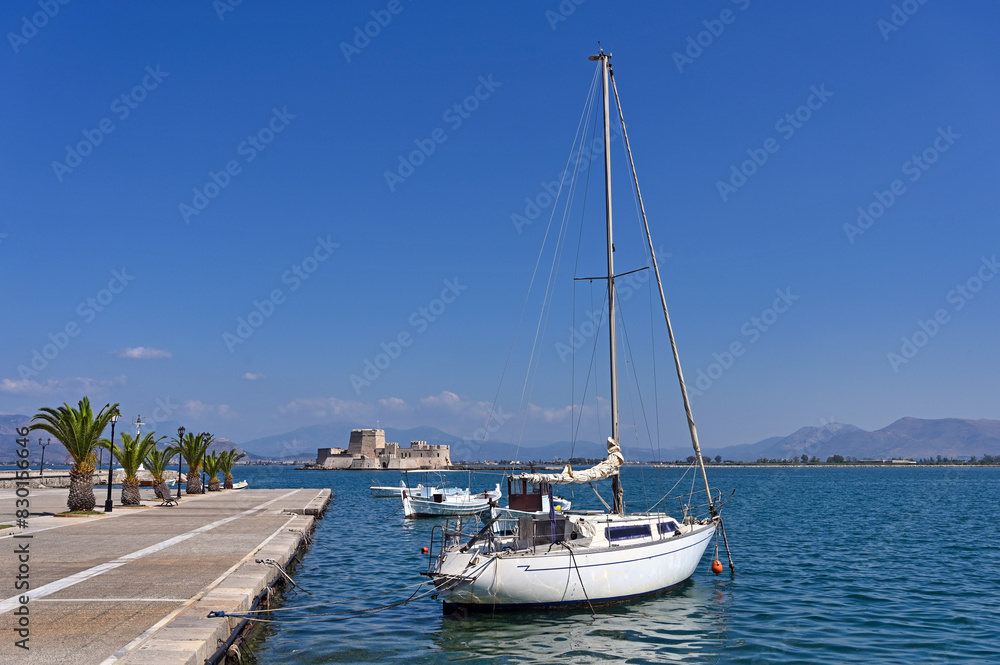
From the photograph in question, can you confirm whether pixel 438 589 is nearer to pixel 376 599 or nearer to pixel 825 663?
pixel 376 599

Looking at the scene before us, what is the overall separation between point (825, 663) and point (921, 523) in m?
40.0

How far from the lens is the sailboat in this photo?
1822 centimetres

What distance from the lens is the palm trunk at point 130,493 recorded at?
42.7 m

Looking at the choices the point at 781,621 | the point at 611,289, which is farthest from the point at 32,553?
the point at 781,621

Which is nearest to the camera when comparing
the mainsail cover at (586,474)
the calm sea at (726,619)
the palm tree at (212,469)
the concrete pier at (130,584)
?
the concrete pier at (130,584)

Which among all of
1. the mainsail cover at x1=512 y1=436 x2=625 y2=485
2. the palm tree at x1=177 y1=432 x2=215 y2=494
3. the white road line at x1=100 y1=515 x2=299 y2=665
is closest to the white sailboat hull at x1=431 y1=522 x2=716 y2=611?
the mainsail cover at x1=512 y1=436 x2=625 y2=485

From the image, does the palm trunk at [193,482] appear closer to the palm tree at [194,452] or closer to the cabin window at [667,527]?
the palm tree at [194,452]

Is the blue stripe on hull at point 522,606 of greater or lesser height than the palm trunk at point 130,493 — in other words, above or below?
below

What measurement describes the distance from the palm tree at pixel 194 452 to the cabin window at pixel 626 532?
4484 cm

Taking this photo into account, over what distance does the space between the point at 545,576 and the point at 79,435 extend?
90.1 feet

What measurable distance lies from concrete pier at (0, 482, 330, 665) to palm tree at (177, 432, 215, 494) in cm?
2354

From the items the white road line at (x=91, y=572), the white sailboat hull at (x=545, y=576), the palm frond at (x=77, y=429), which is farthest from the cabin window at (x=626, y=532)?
the palm frond at (x=77, y=429)

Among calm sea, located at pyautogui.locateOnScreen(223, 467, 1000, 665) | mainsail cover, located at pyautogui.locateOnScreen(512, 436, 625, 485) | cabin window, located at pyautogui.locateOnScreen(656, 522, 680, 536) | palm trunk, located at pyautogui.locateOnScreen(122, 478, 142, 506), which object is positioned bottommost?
calm sea, located at pyautogui.locateOnScreen(223, 467, 1000, 665)

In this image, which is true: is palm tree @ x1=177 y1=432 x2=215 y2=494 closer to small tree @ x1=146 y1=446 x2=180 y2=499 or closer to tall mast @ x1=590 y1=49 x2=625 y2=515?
small tree @ x1=146 y1=446 x2=180 y2=499
